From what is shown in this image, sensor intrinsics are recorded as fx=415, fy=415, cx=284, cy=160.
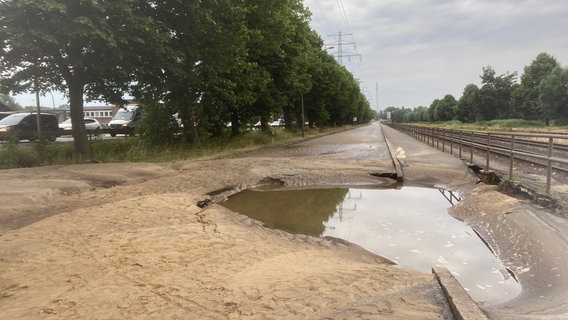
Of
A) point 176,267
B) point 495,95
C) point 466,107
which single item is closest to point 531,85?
point 495,95

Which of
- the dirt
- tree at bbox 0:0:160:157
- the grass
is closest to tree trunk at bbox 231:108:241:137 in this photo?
the grass

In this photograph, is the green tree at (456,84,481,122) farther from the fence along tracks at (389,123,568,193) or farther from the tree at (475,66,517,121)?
the fence along tracks at (389,123,568,193)

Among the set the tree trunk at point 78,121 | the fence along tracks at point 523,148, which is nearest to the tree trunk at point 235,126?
the tree trunk at point 78,121

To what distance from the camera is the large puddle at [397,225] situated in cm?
517

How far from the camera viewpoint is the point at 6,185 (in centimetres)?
888

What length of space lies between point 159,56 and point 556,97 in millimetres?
57487

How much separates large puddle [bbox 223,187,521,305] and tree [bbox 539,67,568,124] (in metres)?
55.5

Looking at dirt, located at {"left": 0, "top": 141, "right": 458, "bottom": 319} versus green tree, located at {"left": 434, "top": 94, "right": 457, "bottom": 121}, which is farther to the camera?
green tree, located at {"left": 434, "top": 94, "right": 457, "bottom": 121}

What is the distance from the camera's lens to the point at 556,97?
5575 centimetres

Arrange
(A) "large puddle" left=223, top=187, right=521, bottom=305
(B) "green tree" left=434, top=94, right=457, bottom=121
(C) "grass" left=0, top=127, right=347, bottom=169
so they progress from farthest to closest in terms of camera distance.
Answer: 1. (B) "green tree" left=434, top=94, right=457, bottom=121
2. (C) "grass" left=0, top=127, right=347, bottom=169
3. (A) "large puddle" left=223, top=187, right=521, bottom=305

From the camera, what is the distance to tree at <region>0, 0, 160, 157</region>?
12219 millimetres

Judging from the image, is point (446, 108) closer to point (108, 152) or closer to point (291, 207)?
point (108, 152)

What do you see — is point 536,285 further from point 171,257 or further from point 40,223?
point 40,223

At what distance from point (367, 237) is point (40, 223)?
5172 millimetres
